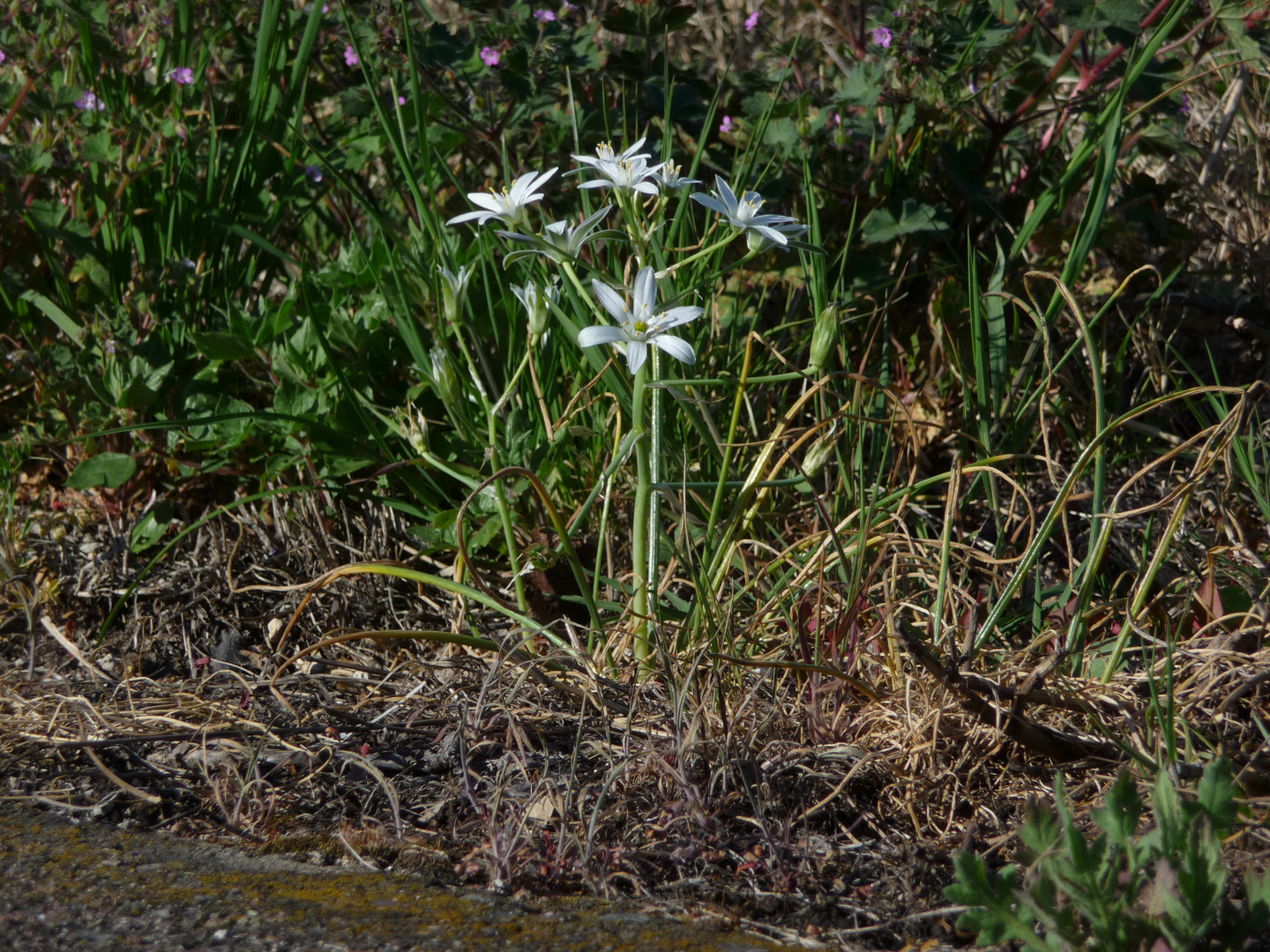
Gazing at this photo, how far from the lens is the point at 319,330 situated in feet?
5.76

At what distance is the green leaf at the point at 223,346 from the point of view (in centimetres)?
182

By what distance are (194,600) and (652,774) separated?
102 centimetres

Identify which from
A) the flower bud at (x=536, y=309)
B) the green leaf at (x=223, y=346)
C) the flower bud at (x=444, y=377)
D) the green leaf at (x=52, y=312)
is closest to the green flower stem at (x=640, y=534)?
the flower bud at (x=536, y=309)

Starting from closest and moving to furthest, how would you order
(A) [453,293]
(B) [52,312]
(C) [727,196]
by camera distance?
(C) [727,196]
(A) [453,293]
(B) [52,312]

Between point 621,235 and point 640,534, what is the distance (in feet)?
1.37

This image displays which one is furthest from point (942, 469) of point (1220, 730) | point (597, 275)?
point (597, 275)

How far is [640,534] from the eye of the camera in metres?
1.44

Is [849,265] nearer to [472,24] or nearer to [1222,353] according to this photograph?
[1222,353]

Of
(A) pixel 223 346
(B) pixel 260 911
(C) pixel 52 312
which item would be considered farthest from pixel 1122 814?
(C) pixel 52 312

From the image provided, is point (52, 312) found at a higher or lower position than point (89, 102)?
lower

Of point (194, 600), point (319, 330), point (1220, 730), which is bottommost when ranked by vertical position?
point (194, 600)

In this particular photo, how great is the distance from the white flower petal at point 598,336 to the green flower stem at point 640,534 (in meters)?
0.12

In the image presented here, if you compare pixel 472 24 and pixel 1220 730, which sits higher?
pixel 472 24

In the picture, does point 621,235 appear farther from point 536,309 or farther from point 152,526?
point 152,526
